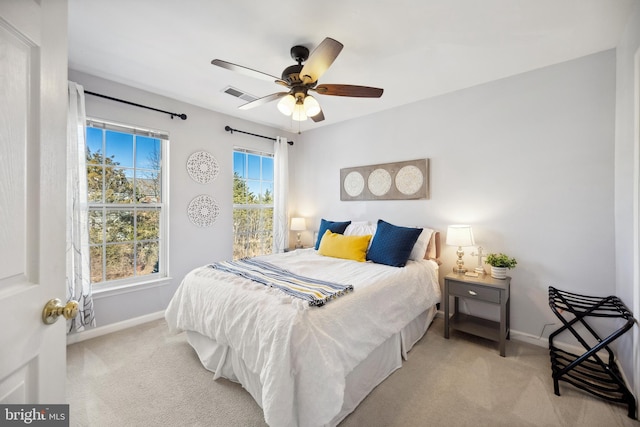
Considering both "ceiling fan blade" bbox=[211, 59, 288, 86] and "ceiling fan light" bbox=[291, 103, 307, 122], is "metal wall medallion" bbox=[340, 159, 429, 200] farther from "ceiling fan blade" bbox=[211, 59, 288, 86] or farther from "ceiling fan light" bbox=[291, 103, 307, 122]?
"ceiling fan blade" bbox=[211, 59, 288, 86]

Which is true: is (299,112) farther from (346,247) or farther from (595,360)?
(595,360)

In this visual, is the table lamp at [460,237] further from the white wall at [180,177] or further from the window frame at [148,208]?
the window frame at [148,208]

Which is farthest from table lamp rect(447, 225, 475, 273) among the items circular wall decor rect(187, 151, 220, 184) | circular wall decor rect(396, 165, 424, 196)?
circular wall decor rect(187, 151, 220, 184)

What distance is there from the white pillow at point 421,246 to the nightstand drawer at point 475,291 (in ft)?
1.36

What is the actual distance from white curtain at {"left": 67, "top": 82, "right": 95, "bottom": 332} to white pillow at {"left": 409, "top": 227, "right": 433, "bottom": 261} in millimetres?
3243

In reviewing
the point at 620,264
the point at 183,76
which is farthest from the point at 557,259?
the point at 183,76

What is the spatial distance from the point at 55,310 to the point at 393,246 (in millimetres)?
2477

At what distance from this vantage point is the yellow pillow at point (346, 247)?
2.87 metres

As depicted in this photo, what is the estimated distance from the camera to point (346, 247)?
294 cm

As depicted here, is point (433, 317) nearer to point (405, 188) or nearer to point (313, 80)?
point (405, 188)

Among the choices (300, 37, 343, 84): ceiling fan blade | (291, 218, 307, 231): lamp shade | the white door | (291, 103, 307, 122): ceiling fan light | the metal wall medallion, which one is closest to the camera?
the white door

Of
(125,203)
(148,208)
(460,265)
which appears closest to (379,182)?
(460,265)

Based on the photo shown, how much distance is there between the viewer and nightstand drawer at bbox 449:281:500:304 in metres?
2.35

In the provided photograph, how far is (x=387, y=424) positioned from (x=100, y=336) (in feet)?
9.23
